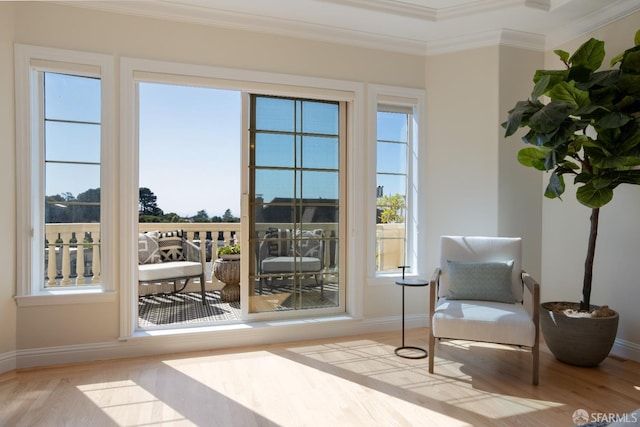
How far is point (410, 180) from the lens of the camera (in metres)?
3.79

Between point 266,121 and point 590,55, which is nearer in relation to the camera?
point 590,55

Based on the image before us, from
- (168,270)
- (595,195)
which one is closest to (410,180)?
(595,195)

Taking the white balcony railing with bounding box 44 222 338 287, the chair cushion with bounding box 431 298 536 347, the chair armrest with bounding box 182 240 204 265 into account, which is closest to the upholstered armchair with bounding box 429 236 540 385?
the chair cushion with bounding box 431 298 536 347

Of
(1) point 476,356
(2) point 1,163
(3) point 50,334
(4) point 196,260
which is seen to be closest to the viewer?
(2) point 1,163

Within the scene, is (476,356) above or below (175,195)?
below

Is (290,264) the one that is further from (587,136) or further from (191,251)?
(587,136)

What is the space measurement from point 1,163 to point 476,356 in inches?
142

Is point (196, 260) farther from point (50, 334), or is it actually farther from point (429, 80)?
point (429, 80)

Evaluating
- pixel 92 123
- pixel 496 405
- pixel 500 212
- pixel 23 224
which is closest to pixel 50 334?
pixel 23 224

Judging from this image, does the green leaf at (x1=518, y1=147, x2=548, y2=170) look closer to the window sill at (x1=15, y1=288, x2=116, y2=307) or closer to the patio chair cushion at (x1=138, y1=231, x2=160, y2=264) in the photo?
the window sill at (x1=15, y1=288, x2=116, y2=307)

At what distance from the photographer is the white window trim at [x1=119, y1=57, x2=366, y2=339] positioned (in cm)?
292

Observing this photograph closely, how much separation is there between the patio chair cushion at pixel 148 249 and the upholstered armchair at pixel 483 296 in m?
3.24

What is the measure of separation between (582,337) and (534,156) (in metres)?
1.31

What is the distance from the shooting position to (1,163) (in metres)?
2.61
